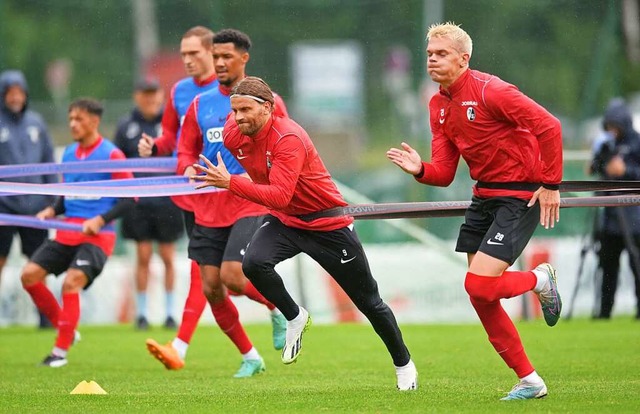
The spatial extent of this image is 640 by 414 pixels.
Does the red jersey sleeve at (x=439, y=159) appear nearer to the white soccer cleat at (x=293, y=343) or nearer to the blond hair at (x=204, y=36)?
the white soccer cleat at (x=293, y=343)

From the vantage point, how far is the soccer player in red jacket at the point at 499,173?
301 inches

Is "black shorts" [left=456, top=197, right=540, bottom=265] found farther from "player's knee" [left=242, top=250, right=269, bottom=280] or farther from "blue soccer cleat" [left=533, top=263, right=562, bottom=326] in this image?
"player's knee" [left=242, top=250, right=269, bottom=280]

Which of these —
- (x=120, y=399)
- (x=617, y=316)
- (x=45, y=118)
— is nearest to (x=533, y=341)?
(x=617, y=316)

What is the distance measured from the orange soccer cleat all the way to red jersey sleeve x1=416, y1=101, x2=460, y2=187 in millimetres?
2886

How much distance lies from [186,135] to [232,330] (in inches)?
62.3

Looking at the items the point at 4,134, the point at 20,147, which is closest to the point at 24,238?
the point at 20,147

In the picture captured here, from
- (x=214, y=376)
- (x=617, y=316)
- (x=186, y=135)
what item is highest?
(x=186, y=135)

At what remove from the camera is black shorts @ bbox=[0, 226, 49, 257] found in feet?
44.6

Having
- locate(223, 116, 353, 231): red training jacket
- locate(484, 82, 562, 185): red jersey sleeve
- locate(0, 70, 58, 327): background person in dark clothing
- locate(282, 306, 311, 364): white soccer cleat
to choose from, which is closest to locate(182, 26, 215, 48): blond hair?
locate(223, 116, 353, 231): red training jacket

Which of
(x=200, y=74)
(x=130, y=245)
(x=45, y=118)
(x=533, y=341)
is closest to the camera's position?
(x=200, y=74)

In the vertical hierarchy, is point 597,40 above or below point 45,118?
above

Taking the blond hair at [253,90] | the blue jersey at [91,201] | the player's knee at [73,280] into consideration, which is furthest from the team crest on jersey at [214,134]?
the player's knee at [73,280]

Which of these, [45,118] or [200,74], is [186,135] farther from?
[45,118]

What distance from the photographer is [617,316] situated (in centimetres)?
1547
